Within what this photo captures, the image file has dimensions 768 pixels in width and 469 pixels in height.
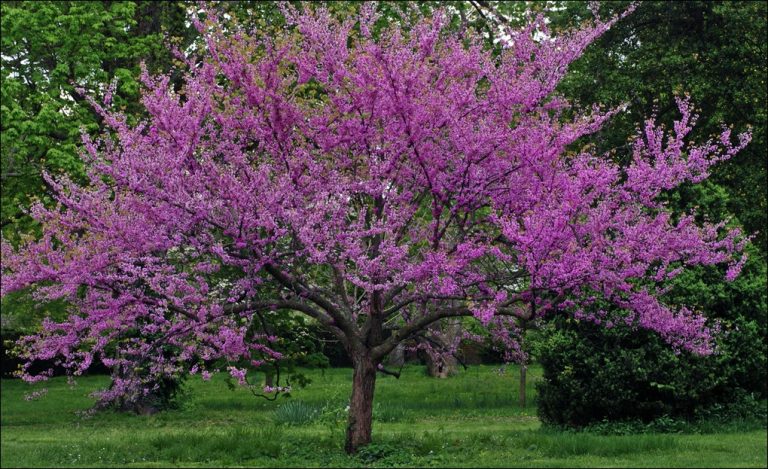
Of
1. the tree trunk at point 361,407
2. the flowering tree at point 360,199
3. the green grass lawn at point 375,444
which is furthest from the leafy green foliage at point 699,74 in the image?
the tree trunk at point 361,407

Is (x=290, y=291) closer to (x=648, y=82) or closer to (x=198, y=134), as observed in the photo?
(x=198, y=134)

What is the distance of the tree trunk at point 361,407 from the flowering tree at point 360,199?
0.03 meters

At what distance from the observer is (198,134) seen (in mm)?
11055

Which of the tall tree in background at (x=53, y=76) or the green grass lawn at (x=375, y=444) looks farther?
the tall tree in background at (x=53, y=76)

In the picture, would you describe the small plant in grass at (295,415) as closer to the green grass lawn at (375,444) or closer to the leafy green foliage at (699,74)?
the green grass lawn at (375,444)

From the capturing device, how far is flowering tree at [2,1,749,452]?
10.6 meters

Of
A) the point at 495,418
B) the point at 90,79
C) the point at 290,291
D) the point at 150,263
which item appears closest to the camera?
the point at 150,263

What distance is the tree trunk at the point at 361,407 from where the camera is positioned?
12500 millimetres

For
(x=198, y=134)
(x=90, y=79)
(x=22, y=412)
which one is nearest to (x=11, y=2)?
(x=90, y=79)

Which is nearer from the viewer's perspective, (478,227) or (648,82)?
(478,227)

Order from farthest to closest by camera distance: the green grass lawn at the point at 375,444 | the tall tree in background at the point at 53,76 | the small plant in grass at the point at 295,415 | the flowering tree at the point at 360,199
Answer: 1. the tall tree in background at the point at 53,76
2. the small plant in grass at the point at 295,415
3. the green grass lawn at the point at 375,444
4. the flowering tree at the point at 360,199

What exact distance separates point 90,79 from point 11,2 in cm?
Result: 349

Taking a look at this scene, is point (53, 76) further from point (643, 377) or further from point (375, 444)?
point (643, 377)

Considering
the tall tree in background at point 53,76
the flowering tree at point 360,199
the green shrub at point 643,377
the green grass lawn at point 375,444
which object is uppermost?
the tall tree in background at point 53,76
